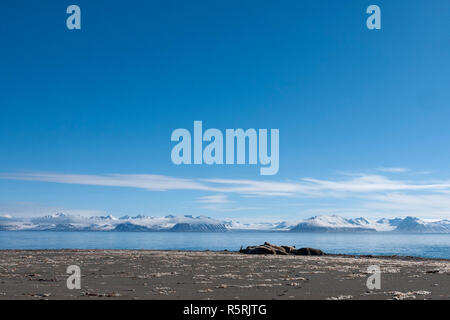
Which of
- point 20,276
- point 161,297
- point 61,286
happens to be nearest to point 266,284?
point 161,297

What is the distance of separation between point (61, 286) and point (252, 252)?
160 feet

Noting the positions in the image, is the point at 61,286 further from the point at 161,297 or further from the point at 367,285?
the point at 367,285

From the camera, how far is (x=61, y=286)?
2611 cm

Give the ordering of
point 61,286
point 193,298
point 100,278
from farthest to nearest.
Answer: point 100,278
point 61,286
point 193,298

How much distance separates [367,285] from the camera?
1090 inches

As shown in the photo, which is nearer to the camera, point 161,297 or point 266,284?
point 161,297
